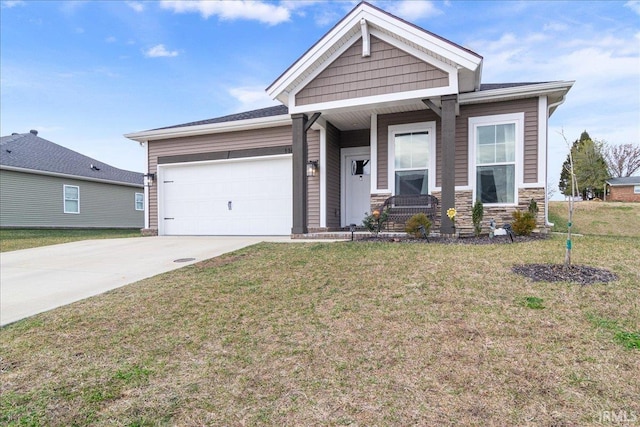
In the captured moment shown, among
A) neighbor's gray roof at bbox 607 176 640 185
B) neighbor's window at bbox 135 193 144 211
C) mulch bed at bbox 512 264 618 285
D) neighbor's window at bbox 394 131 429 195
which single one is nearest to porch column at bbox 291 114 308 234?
neighbor's window at bbox 394 131 429 195

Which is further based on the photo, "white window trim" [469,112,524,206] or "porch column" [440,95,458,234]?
"white window trim" [469,112,524,206]

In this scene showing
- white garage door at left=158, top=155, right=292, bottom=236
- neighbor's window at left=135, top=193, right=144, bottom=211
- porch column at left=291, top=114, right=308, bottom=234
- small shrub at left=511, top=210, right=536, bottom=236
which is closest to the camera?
small shrub at left=511, top=210, right=536, bottom=236

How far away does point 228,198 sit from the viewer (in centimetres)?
1005

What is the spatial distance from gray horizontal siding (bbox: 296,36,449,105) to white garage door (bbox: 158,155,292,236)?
229cm

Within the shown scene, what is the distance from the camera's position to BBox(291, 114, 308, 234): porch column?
792 centimetres

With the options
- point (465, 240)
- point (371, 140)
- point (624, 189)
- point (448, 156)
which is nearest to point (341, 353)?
point (465, 240)

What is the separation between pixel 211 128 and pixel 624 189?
109 feet

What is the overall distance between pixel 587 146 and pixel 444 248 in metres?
27.4

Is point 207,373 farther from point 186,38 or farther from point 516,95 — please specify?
point 186,38

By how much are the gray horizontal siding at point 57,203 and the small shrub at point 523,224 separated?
18.5m

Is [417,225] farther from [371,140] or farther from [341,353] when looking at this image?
[341,353]

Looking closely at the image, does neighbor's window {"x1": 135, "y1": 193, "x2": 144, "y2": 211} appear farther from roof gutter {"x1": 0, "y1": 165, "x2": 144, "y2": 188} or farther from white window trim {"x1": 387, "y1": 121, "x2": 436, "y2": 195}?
white window trim {"x1": 387, "y1": 121, "x2": 436, "y2": 195}

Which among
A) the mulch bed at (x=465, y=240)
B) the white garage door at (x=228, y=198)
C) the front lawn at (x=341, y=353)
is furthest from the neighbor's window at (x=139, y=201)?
the front lawn at (x=341, y=353)

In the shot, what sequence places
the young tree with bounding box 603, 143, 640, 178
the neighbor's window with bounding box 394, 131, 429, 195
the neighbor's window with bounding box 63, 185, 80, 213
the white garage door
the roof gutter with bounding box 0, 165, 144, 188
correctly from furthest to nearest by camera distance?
1. the young tree with bounding box 603, 143, 640, 178
2. the neighbor's window with bounding box 63, 185, 80, 213
3. the roof gutter with bounding box 0, 165, 144, 188
4. the white garage door
5. the neighbor's window with bounding box 394, 131, 429, 195
